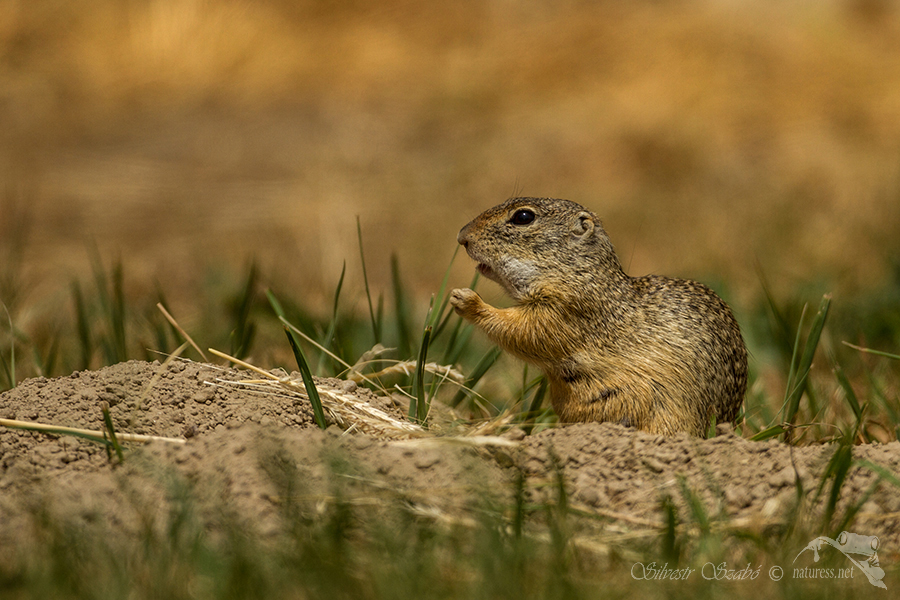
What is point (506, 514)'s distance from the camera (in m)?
2.44

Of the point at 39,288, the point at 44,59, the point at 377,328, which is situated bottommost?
the point at 39,288

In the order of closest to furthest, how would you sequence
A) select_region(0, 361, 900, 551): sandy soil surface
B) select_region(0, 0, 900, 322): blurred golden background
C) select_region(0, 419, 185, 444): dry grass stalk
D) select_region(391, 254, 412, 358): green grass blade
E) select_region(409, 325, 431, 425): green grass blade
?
select_region(0, 361, 900, 551): sandy soil surface
select_region(0, 419, 185, 444): dry grass stalk
select_region(409, 325, 431, 425): green grass blade
select_region(391, 254, 412, 358): green grass blade
select_region(0, 0, 900, 322): blurred golden background

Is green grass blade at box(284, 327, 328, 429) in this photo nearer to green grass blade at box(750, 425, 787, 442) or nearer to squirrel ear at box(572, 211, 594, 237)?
squirrel ear at box(572, 211, 594, 237)

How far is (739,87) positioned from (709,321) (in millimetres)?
10815

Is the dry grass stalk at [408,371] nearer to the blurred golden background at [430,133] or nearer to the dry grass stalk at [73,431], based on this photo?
the dry grass stalk at [73,431]

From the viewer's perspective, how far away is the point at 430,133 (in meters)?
11.7

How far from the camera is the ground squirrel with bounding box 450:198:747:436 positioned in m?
3.13

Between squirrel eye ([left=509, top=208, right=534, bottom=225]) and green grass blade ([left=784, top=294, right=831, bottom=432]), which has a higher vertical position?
squirrel eye ([left=509, top=208, right=534, bottom=225])

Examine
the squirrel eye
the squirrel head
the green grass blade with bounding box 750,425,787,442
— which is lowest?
the green grass blade with bounding box 750,425,787,442

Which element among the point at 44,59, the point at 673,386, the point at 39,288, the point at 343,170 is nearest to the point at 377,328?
the point at 673,386

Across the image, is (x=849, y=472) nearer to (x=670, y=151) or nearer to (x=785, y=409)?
(x=785, y=409)

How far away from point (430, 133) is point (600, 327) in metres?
8.77

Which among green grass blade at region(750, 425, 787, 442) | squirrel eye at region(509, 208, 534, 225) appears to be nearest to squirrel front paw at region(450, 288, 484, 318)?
squirrel eye at region(509, 208, 534, 225)

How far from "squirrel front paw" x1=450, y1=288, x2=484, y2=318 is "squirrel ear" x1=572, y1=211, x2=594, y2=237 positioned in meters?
0.49
